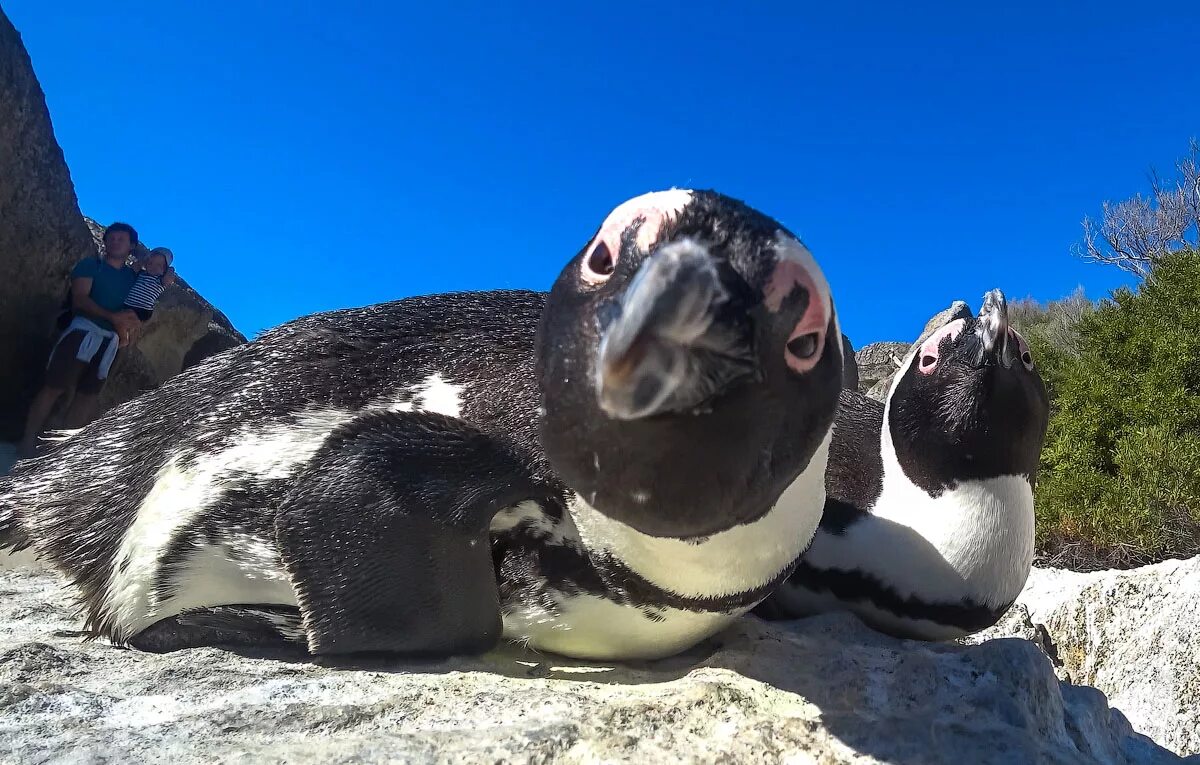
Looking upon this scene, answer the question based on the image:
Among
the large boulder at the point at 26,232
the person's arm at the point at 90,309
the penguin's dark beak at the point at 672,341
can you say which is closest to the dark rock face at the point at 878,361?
the person's arm at the point at 90,309

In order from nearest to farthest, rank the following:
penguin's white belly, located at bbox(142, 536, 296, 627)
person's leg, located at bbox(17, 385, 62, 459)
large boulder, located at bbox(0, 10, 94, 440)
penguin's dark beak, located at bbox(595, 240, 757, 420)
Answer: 1. penguin's dark beak, located at bbox(595, 240, 757, 420)
2. penguin's white belly, located at bbox(142, 536, 296, 627)
3. person's leg, located at bbox(17, 385, 62, 459)
4. large boulder, located at bbox(0, 10, 94, 440)

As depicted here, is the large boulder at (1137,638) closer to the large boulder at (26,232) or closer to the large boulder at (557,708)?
the large boulder at (557,708)

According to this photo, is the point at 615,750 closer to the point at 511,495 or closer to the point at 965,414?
the point at 511,495

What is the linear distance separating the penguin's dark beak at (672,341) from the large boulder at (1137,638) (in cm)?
198

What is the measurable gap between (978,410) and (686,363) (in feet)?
4.22

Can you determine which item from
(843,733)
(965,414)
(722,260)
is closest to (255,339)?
(722,260)

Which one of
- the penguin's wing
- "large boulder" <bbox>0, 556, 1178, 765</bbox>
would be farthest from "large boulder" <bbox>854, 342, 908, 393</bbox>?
the penguin's wing

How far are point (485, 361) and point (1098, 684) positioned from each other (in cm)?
289

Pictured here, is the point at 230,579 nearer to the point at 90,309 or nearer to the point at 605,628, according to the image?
the point at 605,628

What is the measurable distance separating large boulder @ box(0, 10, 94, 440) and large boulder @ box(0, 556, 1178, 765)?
5.84 meters

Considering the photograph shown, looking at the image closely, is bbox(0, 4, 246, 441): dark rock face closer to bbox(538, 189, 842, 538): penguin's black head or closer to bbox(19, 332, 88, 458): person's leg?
bbox(19, 332, 88, 458): person's leg

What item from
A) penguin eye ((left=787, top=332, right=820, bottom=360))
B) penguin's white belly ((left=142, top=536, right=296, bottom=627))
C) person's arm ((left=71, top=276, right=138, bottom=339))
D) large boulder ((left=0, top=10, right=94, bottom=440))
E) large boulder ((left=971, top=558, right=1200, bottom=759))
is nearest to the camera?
penguin eye ((left=787, top=332, right=820, bottom=360))

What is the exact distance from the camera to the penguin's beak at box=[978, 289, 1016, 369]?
187cm

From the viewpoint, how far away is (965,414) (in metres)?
1.89
